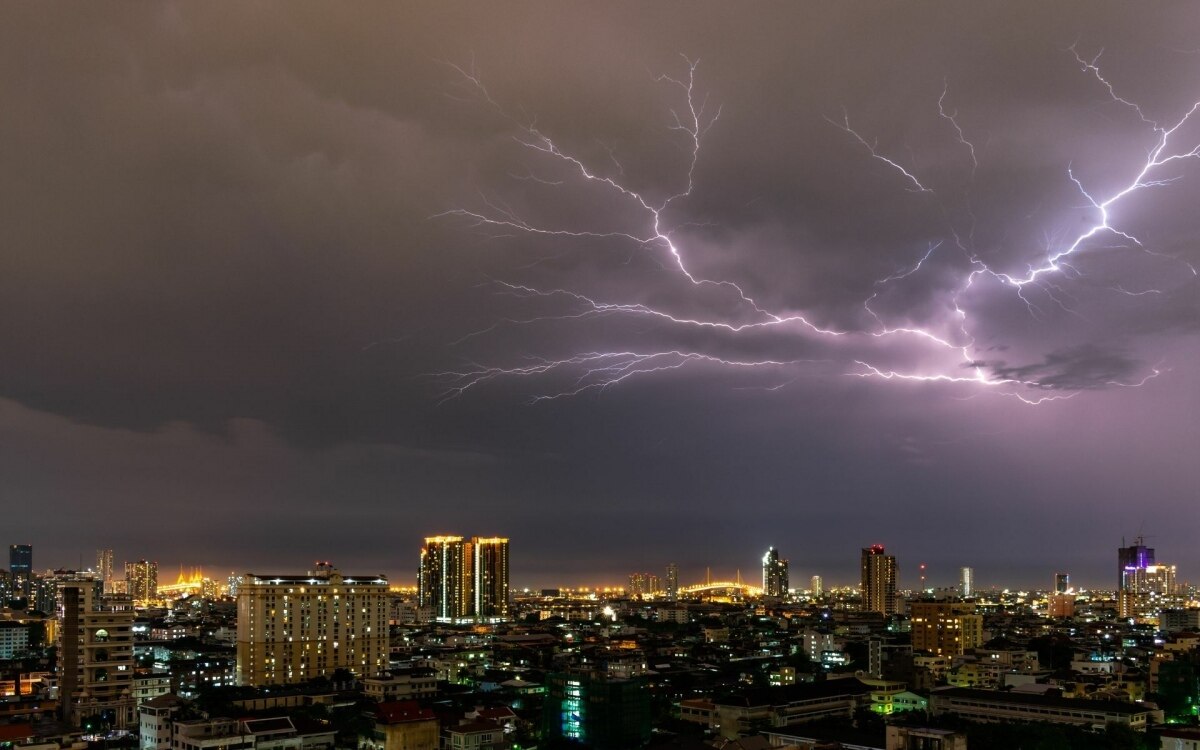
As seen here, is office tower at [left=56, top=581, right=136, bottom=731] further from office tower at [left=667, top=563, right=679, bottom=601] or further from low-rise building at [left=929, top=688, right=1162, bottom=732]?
office tower at [left=667, top=563, right=679, bottom=601]

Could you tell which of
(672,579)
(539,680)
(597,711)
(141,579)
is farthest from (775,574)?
(597,711)

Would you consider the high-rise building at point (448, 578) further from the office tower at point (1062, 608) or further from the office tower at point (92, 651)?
the office tower at point (1062, 608)

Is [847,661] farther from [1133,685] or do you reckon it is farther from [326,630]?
[326,630]

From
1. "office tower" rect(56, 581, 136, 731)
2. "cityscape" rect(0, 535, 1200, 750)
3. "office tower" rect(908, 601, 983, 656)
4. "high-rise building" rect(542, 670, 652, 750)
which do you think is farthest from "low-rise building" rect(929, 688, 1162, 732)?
"office tower" rect(56, 581, 136, 731)

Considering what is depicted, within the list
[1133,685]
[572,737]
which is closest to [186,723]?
[572,737]

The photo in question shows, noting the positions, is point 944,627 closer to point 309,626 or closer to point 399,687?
point 399,687

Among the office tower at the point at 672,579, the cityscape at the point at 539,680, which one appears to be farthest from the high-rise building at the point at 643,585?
the cityscape at the point at 539,680
